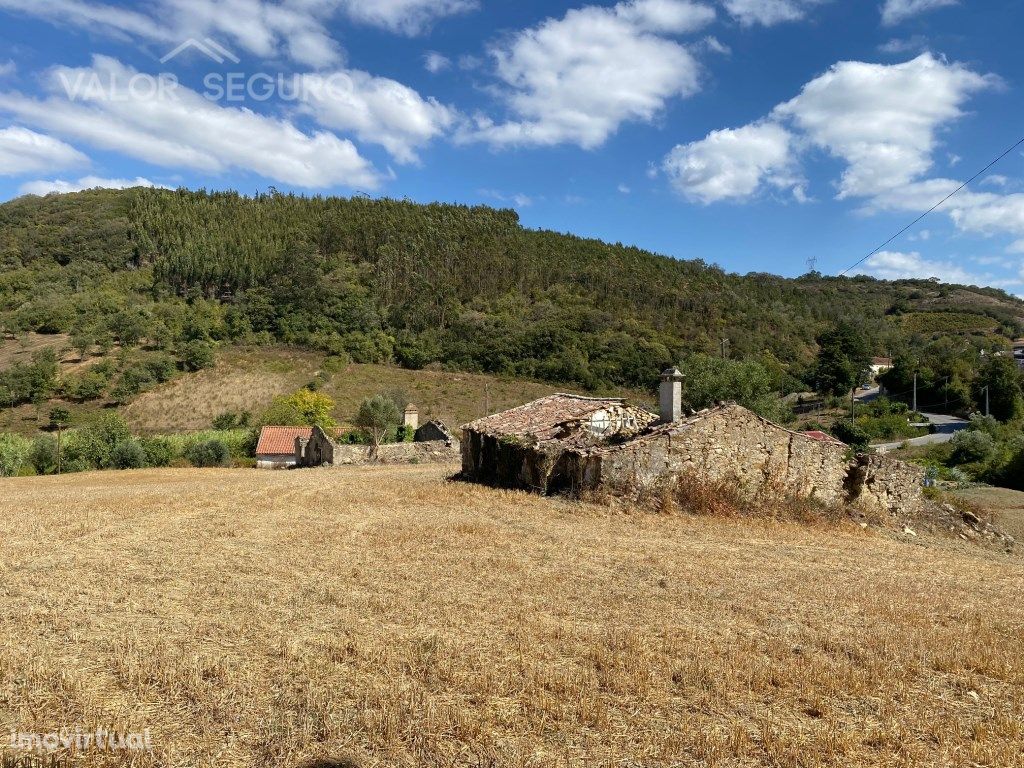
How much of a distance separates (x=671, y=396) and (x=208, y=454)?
32522 mm

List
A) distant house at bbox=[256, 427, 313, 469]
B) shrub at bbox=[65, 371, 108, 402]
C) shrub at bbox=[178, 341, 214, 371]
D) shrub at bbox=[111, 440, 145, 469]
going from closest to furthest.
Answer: shrub at bbox=[111, 440, 145, 469]
distant house at bbox=[256, 427, 313, 469]
shrub at bbox=[65, 371, 108, 402]
shrub at bbox=[178, 341, 214, 371]

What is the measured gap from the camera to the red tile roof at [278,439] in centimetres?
4053

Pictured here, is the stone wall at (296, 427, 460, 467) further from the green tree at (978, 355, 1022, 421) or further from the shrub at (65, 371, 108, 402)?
the green tree at (978, 355, 1022, 421)

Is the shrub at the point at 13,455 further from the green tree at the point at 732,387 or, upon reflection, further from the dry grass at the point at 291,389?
the green tree at the point at 732,387

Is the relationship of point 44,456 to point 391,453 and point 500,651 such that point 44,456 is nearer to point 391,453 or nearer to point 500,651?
point 391,453

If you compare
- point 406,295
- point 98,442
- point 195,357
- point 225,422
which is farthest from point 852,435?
point 406,295

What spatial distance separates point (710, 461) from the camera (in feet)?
49.3

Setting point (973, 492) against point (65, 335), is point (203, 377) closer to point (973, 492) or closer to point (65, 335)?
point (65, 335)

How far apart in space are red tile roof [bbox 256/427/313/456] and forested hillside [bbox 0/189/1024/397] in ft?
121

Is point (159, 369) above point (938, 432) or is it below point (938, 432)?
above

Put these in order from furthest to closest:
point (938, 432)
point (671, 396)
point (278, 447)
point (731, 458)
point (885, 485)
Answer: point (938, 432) → point (278, 447) → point (671, 396) → point (885, 485) → point (731, 458)

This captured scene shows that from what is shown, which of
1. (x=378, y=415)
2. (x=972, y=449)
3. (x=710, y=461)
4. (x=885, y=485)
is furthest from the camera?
(x=378, y=415)

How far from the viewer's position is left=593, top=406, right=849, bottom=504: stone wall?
14672mm

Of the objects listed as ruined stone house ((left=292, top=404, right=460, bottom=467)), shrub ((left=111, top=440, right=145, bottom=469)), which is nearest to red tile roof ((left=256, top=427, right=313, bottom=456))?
ruined stone house ((left=292, top=404, right=460, bottom=467))
